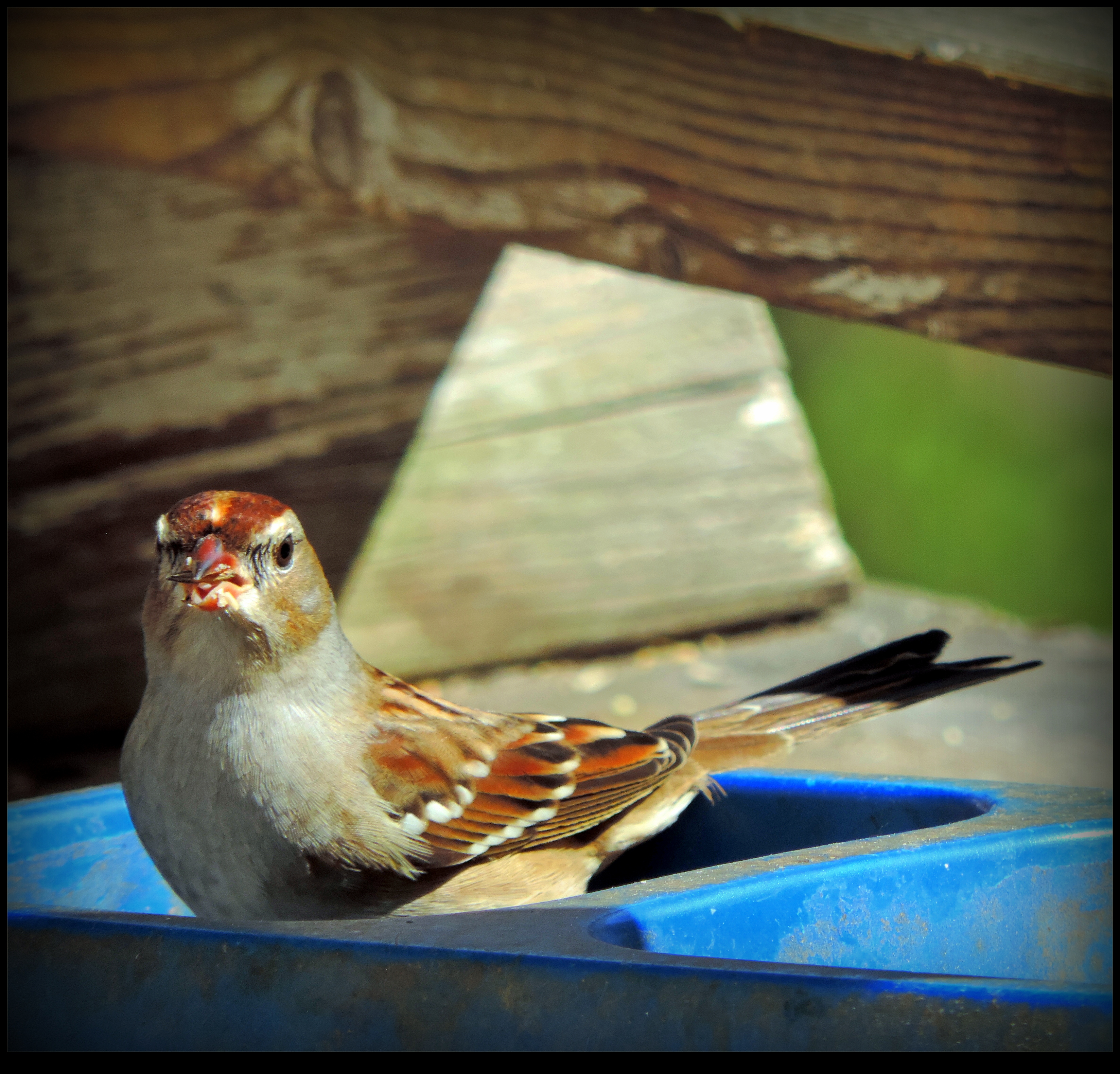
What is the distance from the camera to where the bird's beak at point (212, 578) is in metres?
1.93

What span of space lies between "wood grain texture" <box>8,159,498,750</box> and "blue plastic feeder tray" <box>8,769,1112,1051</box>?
1772 millimetres

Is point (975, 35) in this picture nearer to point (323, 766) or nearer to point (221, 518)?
point (221, 518)

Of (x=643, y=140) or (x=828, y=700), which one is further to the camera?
(x=828, y=700)

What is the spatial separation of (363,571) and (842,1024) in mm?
3018

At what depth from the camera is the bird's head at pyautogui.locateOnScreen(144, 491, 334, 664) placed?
1.98 meters

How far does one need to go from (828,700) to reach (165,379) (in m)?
2.22

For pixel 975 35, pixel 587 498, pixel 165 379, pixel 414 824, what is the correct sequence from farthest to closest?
pixel 587 498 < pixel 165 379 < pixel 975 35 < pixel 414 824

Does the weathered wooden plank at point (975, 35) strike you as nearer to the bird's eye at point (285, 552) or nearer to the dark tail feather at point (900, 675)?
the dark tail feather at point (900, 675)

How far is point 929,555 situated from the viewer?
6480 millimetres

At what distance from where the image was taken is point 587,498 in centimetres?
402

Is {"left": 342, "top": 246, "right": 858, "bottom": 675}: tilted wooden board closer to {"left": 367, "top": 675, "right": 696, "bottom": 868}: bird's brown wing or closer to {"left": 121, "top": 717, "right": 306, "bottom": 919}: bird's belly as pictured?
{"left": 367, "top": 675, "right": 696, "bottom": 868}: bird's brown wing

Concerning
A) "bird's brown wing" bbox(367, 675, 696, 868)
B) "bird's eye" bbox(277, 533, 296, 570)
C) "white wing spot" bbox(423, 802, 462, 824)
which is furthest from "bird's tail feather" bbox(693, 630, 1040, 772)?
"bird's eye" bbox(277, 533, 296, 570)

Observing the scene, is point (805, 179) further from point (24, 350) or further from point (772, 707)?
point (24, 350)

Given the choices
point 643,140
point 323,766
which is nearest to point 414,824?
point 323,766
